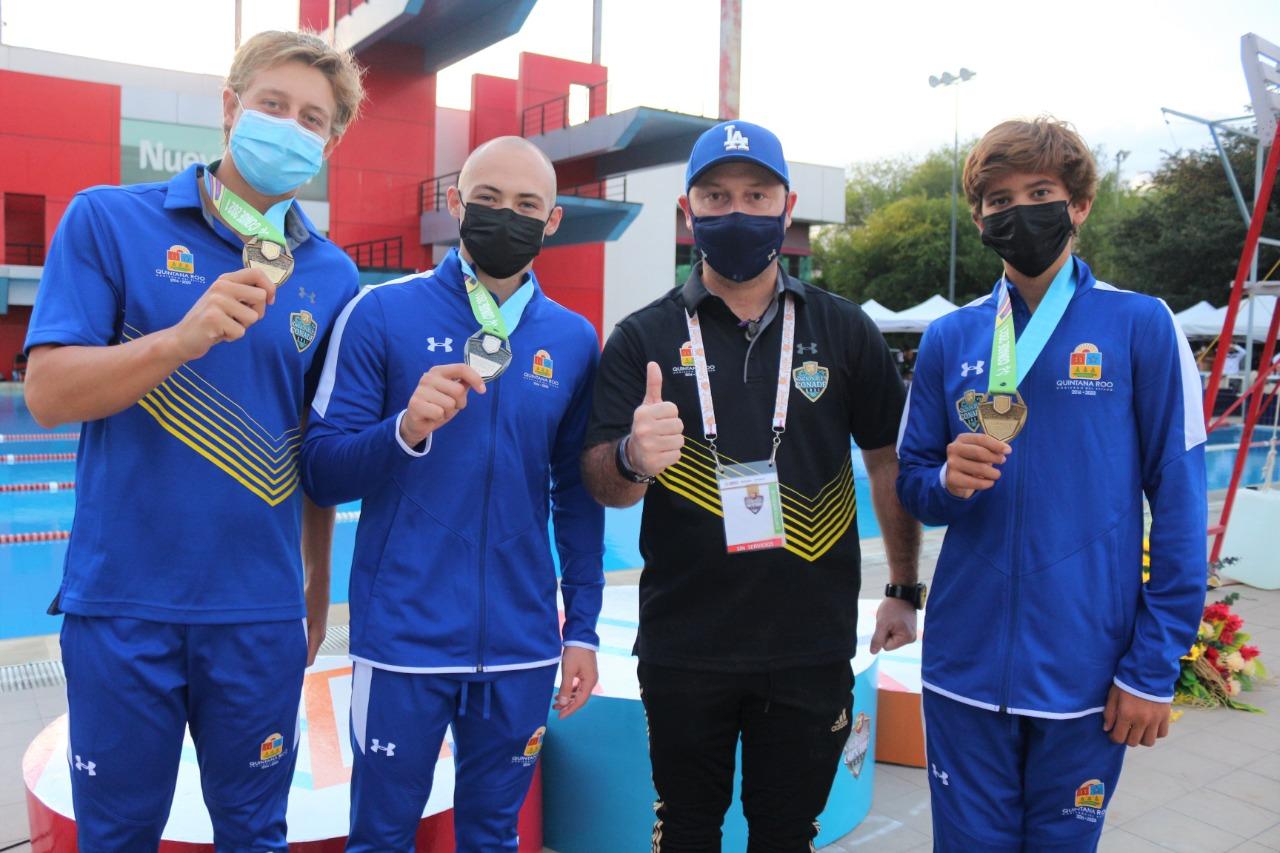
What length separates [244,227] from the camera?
196 centimetres

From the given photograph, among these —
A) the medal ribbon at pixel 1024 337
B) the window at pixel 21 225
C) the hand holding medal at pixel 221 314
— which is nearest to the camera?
the hand holding medal at pixel 221 314

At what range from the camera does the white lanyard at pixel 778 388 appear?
2.18 meters

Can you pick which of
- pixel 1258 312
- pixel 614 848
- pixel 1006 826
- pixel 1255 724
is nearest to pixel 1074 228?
pixel 1006 826

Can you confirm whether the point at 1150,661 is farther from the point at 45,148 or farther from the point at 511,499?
the point at 45,148

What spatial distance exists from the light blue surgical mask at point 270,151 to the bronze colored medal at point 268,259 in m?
0.19

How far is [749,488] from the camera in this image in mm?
2139

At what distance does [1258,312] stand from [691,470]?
25.8 meters

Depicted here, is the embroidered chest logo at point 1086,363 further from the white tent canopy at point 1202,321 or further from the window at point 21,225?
the window at point 21,225

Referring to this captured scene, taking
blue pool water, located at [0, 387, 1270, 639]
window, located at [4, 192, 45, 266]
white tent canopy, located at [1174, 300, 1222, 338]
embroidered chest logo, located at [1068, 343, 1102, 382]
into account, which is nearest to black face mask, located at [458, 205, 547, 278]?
embroidered chest logo, located at [1068, 343, 1102, 382]

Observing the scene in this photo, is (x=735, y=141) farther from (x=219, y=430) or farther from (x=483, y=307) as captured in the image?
(x=219, y=430)

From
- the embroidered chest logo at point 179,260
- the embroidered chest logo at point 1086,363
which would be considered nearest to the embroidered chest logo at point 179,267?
the embroidered chest logo at point 179,260

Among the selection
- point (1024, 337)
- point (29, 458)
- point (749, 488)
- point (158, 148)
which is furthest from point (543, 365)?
point (158, 148)

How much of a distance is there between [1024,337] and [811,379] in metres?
0.47

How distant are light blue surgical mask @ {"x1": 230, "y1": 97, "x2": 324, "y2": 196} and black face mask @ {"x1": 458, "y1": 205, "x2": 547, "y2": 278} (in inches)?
14.8
